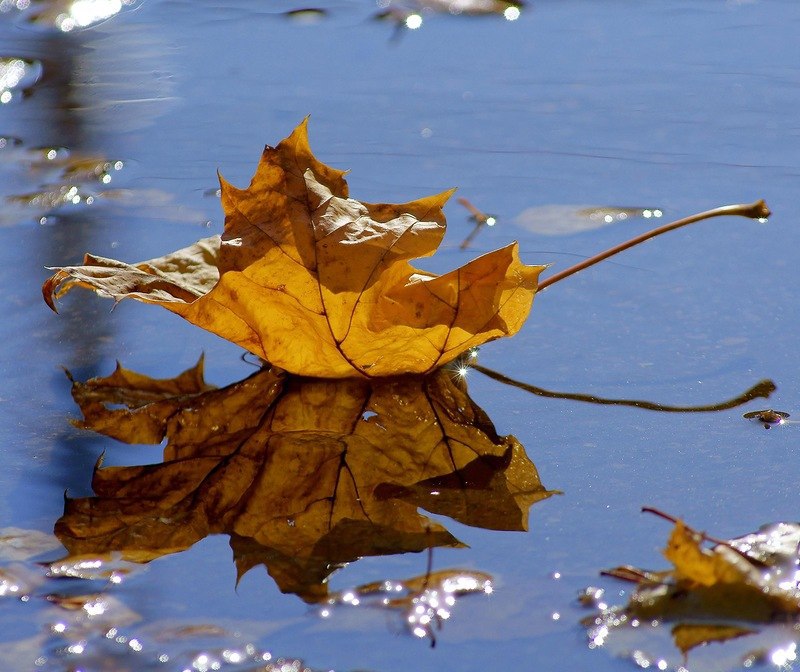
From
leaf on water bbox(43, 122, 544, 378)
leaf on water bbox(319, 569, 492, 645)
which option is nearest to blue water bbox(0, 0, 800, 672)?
leaf on water bbox(319, 569, 492, 645)

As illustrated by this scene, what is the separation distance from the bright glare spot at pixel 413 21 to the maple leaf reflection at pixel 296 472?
2.01 metres

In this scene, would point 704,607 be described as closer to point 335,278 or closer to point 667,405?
point 667,405

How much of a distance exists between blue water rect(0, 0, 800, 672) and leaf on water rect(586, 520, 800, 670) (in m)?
0.03

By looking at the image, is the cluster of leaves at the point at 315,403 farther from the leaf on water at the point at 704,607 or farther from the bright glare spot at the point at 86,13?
the bright glare spot at the point at 86,13

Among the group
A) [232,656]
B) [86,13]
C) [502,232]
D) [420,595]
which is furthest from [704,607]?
[86,13]

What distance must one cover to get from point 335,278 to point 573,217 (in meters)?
0.78

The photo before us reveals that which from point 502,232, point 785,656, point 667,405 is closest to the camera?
point 785,656

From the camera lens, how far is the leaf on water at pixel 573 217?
6.66ft

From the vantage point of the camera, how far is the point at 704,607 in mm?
1049

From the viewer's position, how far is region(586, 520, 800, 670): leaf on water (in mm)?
1015

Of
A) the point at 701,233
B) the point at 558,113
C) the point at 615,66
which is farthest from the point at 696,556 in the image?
the point at 615,66

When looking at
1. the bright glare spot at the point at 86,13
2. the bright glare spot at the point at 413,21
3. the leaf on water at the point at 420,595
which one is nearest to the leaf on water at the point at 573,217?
the leaf on water at the point at 420,595

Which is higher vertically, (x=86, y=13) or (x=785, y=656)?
(x=86, y=13)

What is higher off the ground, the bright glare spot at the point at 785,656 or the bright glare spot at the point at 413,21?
the bright glare spot at the point at 785,656
